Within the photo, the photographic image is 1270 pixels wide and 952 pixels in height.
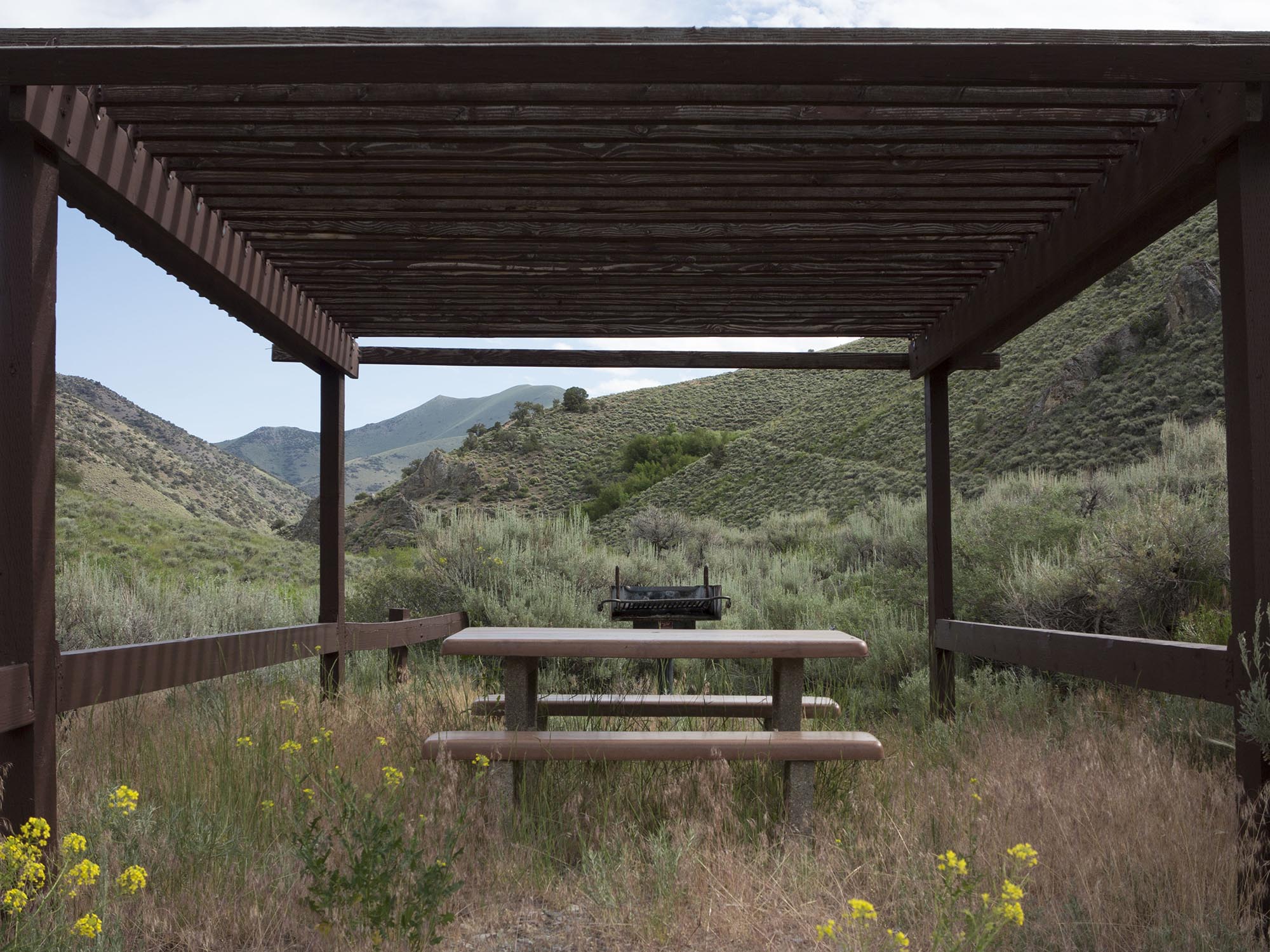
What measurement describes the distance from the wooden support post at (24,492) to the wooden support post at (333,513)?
357 cm

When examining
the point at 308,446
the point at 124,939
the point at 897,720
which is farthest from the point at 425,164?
the point at 308,446

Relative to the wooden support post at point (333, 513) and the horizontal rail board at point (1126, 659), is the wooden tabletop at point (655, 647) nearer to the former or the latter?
A: the horizontal rail board at point (1126, 659)

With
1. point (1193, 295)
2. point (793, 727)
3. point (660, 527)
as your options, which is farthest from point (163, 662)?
point (1193, 295)

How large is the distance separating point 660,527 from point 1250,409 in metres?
17.9

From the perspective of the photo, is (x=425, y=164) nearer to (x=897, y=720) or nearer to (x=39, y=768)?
(x=39, y=768)

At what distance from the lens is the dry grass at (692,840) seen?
3055 mm

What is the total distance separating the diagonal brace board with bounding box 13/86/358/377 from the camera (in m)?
3.46

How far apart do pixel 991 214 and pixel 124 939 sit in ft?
Answer: 14.8

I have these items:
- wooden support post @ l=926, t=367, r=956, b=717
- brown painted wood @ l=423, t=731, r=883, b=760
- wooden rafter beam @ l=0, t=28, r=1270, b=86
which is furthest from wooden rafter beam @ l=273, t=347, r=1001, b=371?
wooden rafter beam @ l=0, t=28, r=1270, b=86

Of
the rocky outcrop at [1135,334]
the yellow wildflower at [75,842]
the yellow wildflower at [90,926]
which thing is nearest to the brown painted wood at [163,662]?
the yellow wildflower at [75,842]

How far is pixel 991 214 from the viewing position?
484cm

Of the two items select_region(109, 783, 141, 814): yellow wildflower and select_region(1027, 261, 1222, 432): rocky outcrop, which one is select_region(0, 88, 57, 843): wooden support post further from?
select_region(1027, 261, 1222, 432): rocky outcrop

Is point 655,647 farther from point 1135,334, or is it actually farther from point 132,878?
point 1135,334

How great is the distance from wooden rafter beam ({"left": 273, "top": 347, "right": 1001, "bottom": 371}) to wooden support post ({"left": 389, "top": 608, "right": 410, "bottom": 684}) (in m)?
2.08
